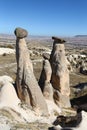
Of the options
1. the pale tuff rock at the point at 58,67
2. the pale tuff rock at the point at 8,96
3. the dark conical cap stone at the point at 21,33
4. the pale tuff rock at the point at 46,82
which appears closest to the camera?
the pale tuff rock at the point at 8,96

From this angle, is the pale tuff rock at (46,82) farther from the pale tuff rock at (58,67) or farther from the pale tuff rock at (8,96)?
the pale tuff rock at (8,96)

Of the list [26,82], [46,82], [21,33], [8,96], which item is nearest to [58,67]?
[46,82]

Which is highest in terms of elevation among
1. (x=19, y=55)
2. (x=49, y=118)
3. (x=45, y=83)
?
(x=19, y=55)

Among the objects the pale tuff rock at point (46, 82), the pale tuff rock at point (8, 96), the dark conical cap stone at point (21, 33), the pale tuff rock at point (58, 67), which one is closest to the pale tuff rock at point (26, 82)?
the dark conical cap stone at point (21, 33)

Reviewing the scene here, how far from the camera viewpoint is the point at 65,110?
21188 millimetres

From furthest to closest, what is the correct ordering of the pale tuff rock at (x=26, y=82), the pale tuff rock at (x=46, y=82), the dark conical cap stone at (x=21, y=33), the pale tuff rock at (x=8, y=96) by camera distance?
1. the pale tuff rock at (x=46, y=82)
2. the pale tuff rock at (x=26, y=82)
3. the dark conical cap stone at (x=21, y=33)
4. the pale tuff rock at (x=8, y=96)

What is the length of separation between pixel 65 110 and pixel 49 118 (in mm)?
2638

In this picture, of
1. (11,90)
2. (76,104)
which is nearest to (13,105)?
(11,90)

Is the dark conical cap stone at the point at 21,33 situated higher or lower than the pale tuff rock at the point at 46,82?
higher

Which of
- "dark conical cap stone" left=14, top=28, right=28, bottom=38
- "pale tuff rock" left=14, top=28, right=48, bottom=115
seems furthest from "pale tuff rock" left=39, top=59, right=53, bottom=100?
"dark conical cap stone" left=14, top=28, right=28, bottom=38

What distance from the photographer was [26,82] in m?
18.9

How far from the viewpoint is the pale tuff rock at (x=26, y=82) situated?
739 inches

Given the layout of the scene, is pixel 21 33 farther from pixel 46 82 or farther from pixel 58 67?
pixel 58 67

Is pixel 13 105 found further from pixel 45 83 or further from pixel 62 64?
pixel 62 64
